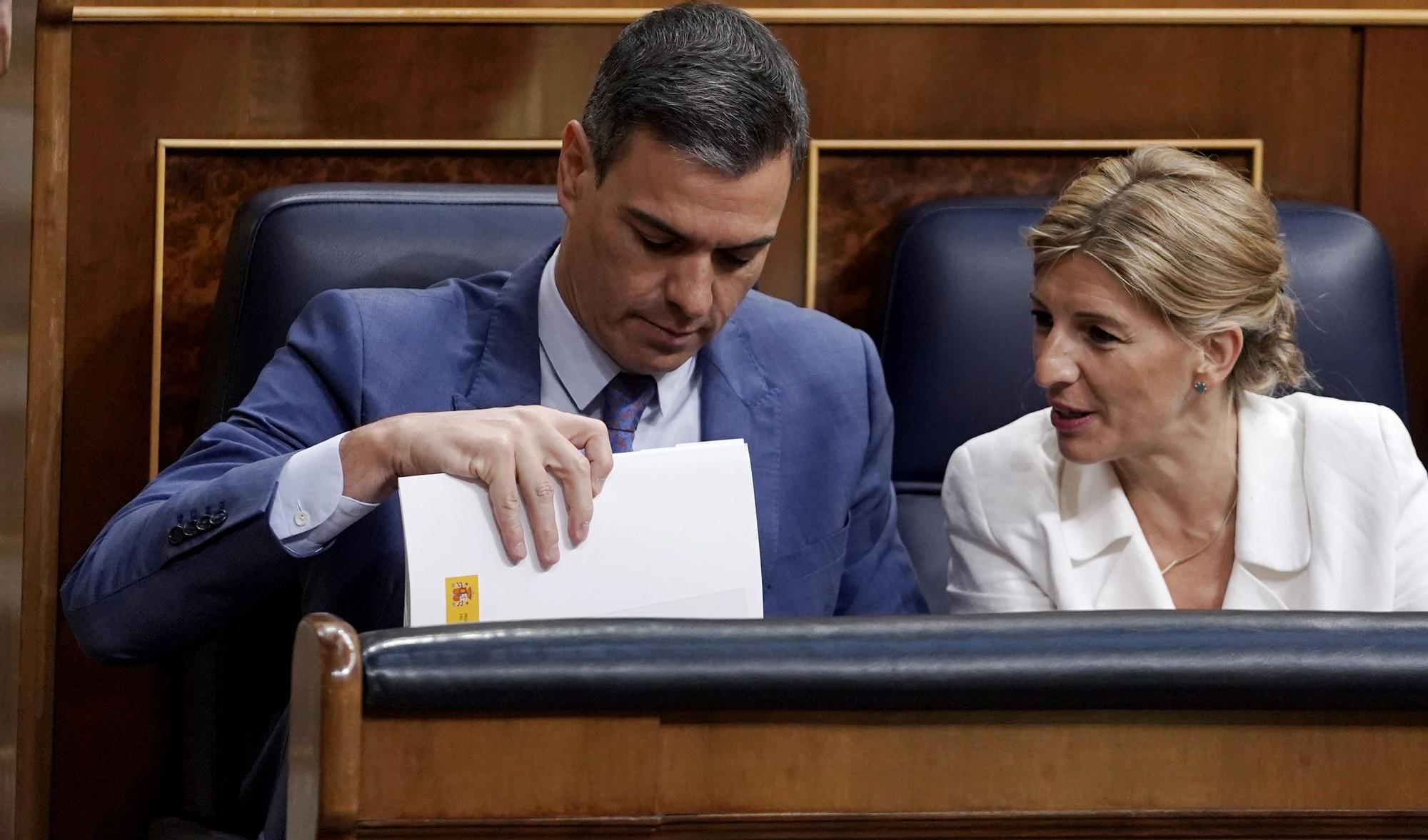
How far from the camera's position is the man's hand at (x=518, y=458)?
0.99 m

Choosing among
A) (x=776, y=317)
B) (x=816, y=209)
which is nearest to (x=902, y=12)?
(x=816, y=209)

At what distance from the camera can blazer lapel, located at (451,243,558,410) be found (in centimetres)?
134

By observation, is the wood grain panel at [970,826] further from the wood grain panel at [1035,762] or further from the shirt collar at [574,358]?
the shirt collar at [574,358]

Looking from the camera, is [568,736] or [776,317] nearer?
[568,736]

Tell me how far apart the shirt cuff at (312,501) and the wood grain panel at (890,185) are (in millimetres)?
873

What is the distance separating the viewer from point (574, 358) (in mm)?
1377

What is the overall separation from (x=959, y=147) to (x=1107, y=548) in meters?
0.54

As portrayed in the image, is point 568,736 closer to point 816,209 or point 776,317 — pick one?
point 776,317

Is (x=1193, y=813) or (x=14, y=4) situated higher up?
(x=14, y=4)

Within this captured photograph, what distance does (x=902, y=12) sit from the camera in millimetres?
1808

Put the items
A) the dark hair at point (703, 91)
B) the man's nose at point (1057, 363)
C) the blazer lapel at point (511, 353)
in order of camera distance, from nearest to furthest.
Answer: the dark hair at point (703, 91) → the blazer lapel at point (511, 353) → the man's nose at point (1057, 363)

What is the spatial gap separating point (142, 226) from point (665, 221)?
2.51 ft

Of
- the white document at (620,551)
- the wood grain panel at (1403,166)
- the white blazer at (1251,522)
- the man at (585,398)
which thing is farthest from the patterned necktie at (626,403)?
the wood grain panel at (1403,166)

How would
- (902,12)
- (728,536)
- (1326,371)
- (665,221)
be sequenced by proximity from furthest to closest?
1. (902,12)
2. (1326,371)
3. (665,221)
4. (728,536)
